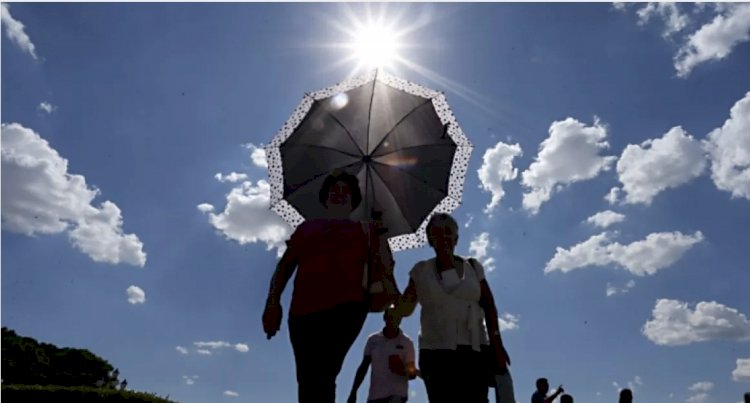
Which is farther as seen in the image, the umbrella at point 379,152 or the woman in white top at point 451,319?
the umbrella at point 379,152

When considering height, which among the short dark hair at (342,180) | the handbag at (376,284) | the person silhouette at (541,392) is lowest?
the handbag at (376,284)

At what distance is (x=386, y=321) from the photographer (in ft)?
23.3

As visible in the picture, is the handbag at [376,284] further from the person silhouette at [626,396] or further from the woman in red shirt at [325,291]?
the person silhouette at [626,396]

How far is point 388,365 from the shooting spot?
22.9 feet

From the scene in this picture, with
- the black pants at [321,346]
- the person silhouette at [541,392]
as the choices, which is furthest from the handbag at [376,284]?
the person silhouette at [541,392]

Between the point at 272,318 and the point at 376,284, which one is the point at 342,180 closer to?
the point at 376,284

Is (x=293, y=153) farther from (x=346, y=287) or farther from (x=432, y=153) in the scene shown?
(x=346, y=287)

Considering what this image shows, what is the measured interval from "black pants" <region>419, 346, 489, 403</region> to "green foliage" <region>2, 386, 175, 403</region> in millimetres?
17287

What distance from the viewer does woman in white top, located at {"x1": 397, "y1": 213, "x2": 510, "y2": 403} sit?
4.43 meters

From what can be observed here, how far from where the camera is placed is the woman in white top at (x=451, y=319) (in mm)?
4434

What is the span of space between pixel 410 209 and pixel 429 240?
7.73ft

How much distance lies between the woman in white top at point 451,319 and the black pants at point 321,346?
791 mm

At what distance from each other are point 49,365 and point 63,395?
186ft

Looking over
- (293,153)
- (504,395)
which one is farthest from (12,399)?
(504,395)
